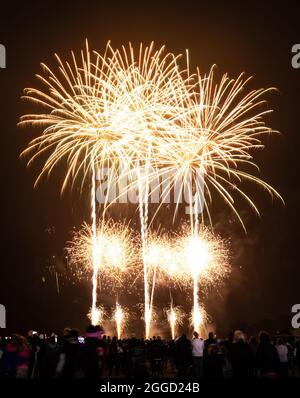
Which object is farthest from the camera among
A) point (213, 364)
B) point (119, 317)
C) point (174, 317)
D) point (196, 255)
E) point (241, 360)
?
point (174, 317)

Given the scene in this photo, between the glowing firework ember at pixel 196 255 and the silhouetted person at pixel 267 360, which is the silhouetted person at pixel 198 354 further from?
the glowing firework ember at pixel 196 255

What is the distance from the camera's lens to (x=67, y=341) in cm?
1287

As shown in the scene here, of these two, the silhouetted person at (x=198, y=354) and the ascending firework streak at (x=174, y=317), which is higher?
the ascending firework streak at (x=174, y=317)

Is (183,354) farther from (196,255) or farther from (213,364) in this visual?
(196,255)

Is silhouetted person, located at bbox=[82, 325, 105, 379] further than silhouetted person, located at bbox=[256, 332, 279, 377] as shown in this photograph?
No

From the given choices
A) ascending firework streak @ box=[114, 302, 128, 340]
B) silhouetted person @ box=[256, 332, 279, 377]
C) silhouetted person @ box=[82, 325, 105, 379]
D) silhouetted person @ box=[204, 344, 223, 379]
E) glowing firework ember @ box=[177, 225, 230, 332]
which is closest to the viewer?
silhouetted person @ box=[82, 325, 105, 379]

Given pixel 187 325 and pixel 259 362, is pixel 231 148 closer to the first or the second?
pixel 259 362

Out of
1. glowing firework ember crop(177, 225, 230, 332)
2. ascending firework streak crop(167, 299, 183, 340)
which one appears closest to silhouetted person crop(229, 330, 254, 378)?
glowing firework ember crop(177, 225, 230, 332)

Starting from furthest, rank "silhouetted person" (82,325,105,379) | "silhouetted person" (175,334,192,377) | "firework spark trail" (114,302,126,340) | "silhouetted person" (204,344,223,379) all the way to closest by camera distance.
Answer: "firework spark trail" (114,302,126,340) < "silhouetted person" (175,334,192,377) < "silhouetted person" (204,344,223,379) < "silhouetted person" (82,325,105,379)

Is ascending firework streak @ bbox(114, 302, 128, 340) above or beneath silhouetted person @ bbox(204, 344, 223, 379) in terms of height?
above

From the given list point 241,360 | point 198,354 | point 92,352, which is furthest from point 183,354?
point 92,352

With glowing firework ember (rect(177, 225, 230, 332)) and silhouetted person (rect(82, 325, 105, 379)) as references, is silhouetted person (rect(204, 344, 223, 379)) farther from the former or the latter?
glowing firework ember (rect(177, 225, 230, 332))

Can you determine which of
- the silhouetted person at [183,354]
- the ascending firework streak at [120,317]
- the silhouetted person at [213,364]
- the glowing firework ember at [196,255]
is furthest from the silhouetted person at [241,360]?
the ascending firework streak at [120,317]
